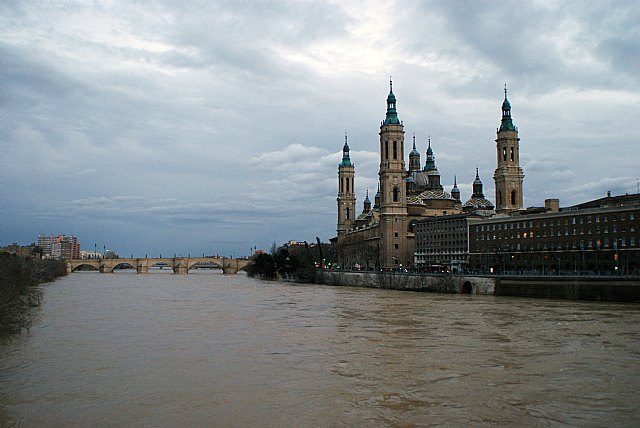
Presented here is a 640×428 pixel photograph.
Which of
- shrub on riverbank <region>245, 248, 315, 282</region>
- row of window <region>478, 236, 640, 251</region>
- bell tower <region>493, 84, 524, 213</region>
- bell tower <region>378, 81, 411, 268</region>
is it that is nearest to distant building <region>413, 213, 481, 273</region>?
bell tower <region>378, 81, 411, 268</region>

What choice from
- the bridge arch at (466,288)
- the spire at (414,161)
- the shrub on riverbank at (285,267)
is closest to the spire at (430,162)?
the spire at (414,161)

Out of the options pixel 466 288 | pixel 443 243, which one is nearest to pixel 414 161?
pixel 443 243

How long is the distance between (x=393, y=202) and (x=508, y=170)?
72.3ft

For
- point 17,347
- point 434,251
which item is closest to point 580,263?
point 434,251

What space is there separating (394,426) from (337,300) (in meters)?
43.2

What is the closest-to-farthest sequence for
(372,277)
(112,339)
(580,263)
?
(112,339)
(580,263)
(372,277)

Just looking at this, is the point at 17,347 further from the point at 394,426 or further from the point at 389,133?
the point at 389,133

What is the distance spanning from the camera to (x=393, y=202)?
120m

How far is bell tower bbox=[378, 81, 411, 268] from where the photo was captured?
11852 cm

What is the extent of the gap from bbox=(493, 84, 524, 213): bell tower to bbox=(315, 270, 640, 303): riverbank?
134 feet

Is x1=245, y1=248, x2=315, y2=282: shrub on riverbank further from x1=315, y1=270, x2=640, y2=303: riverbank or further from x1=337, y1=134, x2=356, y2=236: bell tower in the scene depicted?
x1=337, y1=134, x2=356, y2=236: bell tower

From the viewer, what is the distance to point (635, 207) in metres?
66.3

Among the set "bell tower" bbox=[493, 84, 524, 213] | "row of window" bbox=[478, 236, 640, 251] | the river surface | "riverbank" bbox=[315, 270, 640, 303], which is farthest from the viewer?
"bell tower" bbox=[493, 84, 524, 213]

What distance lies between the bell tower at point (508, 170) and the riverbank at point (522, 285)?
4086 cm
